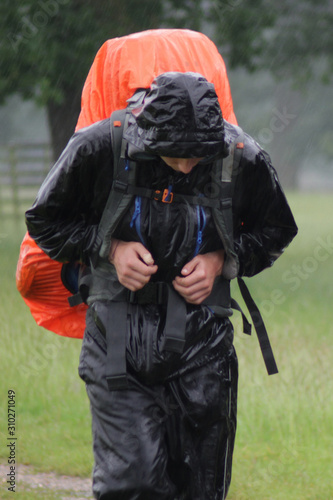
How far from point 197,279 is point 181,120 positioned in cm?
64

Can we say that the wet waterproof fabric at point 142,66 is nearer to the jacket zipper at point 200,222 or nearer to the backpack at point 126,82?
the backpack at point 126,82

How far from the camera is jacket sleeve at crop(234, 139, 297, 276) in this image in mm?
3377

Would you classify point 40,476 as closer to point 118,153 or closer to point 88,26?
point 118,153

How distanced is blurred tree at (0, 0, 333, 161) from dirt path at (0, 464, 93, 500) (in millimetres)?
7939

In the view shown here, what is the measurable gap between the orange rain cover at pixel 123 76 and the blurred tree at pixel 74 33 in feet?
29.8

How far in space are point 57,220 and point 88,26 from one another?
1023cm

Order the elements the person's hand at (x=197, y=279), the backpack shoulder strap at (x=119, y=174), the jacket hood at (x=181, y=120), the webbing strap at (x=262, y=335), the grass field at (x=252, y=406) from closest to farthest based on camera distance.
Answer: the jacket hood at (x=181, y=120)
the backpack shoulder strap at (x=119, y=174)
the person's hand at (x=197, y=279)
the webbing strap at (x=262, y=335)
the grass field at (x=252, y=406)

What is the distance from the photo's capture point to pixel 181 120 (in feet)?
9.65

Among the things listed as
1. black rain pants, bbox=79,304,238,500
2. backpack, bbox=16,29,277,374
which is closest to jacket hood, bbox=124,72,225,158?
backpack, bbox=16,29,277,374

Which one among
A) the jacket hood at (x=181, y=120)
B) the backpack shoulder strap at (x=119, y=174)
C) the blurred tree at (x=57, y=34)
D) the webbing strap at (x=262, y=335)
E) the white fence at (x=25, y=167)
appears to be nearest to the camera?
the jacket hood at (x=181, y=120)

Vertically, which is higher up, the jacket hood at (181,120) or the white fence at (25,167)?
the jacket hood at (181,120)

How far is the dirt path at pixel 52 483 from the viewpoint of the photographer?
5.36m

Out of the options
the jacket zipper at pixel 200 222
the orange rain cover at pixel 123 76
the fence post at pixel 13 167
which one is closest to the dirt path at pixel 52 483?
the orange rain cover at pixel 123 76

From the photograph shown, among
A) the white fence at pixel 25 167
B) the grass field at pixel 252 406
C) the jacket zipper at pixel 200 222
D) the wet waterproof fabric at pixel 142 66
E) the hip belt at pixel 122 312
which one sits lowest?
the white fence at pixel 25 167
